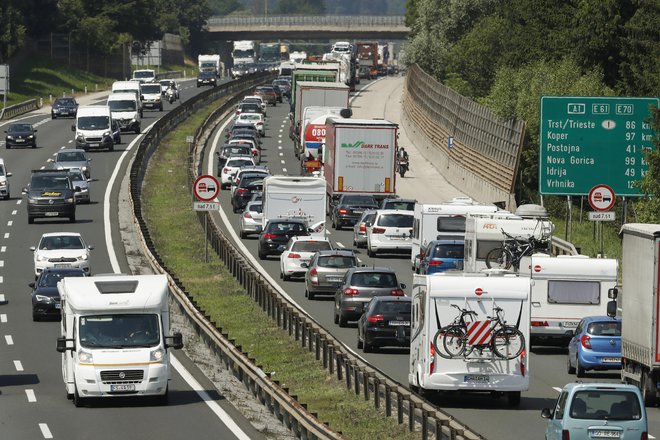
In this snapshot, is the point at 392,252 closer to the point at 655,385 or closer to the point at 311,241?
the point at 311,241

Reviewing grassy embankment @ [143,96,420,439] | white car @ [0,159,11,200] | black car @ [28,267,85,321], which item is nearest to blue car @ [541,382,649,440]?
grassy embankment @ [143,96,420,439]

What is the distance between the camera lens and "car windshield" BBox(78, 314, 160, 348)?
95.7ft

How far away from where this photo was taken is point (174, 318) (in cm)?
4262

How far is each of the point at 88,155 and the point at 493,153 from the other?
2427 cm

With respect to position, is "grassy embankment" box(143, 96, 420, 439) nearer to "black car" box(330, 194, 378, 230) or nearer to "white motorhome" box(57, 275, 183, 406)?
"white motorhome" box(57, 275, 183, 406)

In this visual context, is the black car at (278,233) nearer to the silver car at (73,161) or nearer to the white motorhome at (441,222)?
the white motorhome at (441,222)

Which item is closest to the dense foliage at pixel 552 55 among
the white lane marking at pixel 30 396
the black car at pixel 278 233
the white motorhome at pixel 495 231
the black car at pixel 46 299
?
the black car at pixel 278 233

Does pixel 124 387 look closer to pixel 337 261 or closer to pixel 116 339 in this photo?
pixel 116 339

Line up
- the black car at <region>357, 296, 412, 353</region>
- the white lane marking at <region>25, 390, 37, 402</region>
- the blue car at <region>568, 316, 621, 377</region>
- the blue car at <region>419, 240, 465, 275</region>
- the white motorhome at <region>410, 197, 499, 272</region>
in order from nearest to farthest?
1. the white lane marking at <region>25, 390, 37, 402</region>
2. the blue car at <region>568, 316, 621, 377</region>
3. the black car at <region>357, 296, 412, 353</region>
4. the blue car at <region>419, 240, 465, 275</region>
5. the white motorhome at <region>410, 197, 499, 272</region>

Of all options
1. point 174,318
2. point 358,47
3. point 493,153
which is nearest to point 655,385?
point 174,318

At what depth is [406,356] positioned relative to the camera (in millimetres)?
36719

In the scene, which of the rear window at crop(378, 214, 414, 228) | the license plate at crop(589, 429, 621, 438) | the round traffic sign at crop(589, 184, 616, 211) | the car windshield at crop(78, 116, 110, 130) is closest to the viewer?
the license plate at crop(589, 429, 621, 438)

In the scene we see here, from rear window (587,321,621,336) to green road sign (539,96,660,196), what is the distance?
52.5 feet

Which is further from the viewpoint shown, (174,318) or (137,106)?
(137,106)
